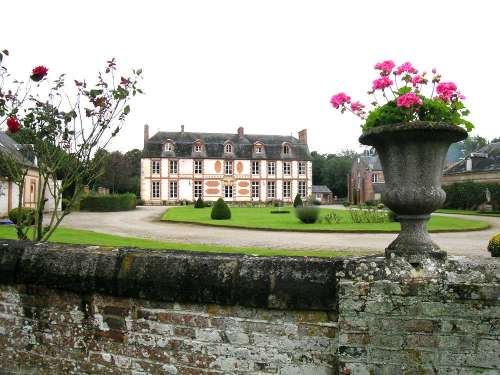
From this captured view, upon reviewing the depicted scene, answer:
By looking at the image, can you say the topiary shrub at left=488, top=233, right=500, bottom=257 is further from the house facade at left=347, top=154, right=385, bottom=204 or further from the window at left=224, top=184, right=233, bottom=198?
the house facade at left=347, top=154, right=385, bottom=204

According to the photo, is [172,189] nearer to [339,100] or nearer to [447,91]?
[339,100]

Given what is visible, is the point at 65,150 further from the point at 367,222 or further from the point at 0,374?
the point at 367,222

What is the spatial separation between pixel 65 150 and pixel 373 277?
6.44 meters

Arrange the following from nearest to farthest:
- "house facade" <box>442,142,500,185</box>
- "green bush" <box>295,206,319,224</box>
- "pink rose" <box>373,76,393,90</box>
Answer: "pink rose" <box>373,76,393,90</box> → "green bush" <box>295,206,319,224</box> → "house facade" <box>442,142,500,185</box>

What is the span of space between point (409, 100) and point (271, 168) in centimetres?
4906

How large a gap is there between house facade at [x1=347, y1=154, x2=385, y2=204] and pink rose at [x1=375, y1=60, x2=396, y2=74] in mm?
51436

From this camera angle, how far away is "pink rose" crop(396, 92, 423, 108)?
10.6ft

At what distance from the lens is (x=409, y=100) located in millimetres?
3244

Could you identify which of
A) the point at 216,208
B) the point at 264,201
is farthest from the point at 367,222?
the point at 264,201

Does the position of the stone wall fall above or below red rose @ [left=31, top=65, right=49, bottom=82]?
below

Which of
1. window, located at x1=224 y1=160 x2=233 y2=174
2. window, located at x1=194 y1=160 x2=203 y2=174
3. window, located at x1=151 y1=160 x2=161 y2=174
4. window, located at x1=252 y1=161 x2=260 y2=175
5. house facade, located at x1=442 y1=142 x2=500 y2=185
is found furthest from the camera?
window, located at x1=252 y1=161 x2=260 y2=175

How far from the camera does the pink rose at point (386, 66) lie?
3.61 meters

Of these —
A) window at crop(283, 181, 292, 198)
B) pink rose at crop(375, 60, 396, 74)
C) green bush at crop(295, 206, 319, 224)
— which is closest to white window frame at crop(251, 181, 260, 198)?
window at crop(283, 181, 292, 198)

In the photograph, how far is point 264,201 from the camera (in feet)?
169
